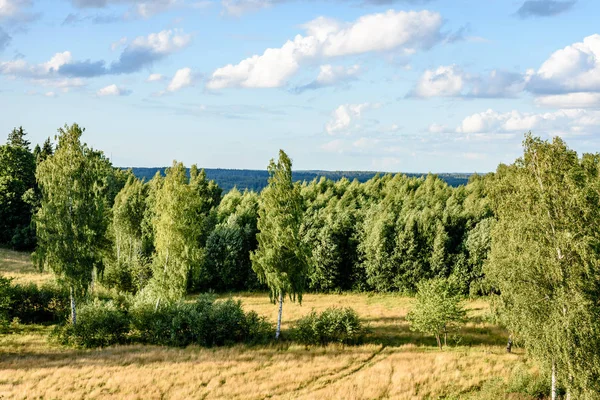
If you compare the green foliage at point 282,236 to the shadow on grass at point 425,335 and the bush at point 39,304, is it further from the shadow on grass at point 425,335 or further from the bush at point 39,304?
the bush at point 39,304

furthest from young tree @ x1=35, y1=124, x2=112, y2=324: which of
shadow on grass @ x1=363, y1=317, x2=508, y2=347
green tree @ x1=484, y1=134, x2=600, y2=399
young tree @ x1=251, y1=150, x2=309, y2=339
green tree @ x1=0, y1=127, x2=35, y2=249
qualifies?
green tree @ x1=0, y1=127, x2=35, y2=249

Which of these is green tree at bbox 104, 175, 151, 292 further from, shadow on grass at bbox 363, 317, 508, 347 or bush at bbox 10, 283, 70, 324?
shadow on grass at bbox 363, 317, 508, 347

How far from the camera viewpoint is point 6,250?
66.4 m

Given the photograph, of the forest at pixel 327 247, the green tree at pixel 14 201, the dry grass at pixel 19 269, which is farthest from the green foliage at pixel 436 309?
the green tree at pixel 14 201

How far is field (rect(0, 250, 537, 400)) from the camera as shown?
79.6 ft

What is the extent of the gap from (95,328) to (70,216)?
794 centimetres

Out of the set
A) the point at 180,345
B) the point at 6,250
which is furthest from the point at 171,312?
the point at 6,250

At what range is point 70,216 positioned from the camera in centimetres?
3412

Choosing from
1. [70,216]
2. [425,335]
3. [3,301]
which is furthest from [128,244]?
[425,335]

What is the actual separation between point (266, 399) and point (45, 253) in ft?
64.4

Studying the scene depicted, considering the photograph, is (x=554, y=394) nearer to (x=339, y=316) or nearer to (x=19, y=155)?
(x=339, y=316)

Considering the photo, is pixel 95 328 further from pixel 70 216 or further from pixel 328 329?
pixel 328 329

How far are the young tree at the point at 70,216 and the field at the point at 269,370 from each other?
4.94 metres

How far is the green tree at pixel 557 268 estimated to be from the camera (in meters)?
19.8
